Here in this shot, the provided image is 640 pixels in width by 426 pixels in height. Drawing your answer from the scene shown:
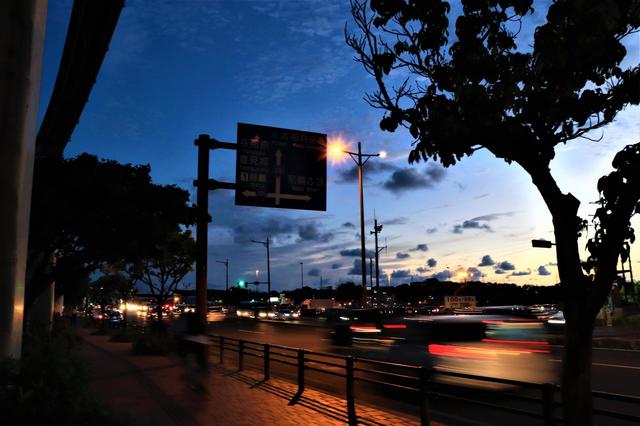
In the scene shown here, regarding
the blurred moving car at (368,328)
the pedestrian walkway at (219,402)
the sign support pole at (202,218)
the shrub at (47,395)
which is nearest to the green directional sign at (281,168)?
the sign support pole at (202,218)

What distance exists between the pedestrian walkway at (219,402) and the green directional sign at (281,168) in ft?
15.9

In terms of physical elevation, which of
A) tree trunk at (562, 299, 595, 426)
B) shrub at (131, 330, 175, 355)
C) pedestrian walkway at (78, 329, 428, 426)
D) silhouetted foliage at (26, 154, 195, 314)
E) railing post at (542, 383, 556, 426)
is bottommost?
pedestrian walkway at (78, 329, 428, 426)

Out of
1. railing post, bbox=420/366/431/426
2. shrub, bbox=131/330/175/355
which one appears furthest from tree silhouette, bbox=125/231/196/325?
railing post, bbox=420/366/431/426

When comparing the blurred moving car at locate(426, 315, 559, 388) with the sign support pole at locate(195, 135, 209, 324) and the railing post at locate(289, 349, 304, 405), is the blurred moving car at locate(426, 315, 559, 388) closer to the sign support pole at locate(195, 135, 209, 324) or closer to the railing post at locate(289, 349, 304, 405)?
the railing post at locate(289, 349, 304, 405)

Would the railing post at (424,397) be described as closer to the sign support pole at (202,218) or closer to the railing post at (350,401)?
the railing post at (350,401)

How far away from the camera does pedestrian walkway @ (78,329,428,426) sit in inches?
335

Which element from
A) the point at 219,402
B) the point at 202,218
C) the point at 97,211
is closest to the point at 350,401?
the point at 219,402

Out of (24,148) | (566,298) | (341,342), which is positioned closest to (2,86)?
(24,148)

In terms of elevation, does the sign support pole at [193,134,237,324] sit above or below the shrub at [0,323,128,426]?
above

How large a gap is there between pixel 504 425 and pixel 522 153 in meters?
5.93

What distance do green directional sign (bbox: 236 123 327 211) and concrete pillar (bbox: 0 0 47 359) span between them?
704 centimetres

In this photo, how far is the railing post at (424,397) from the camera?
7535mm

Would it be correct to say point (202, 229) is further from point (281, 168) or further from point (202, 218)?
point (281, 168)

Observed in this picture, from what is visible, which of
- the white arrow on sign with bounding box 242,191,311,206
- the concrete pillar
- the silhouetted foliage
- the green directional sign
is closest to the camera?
the concrete pillar
